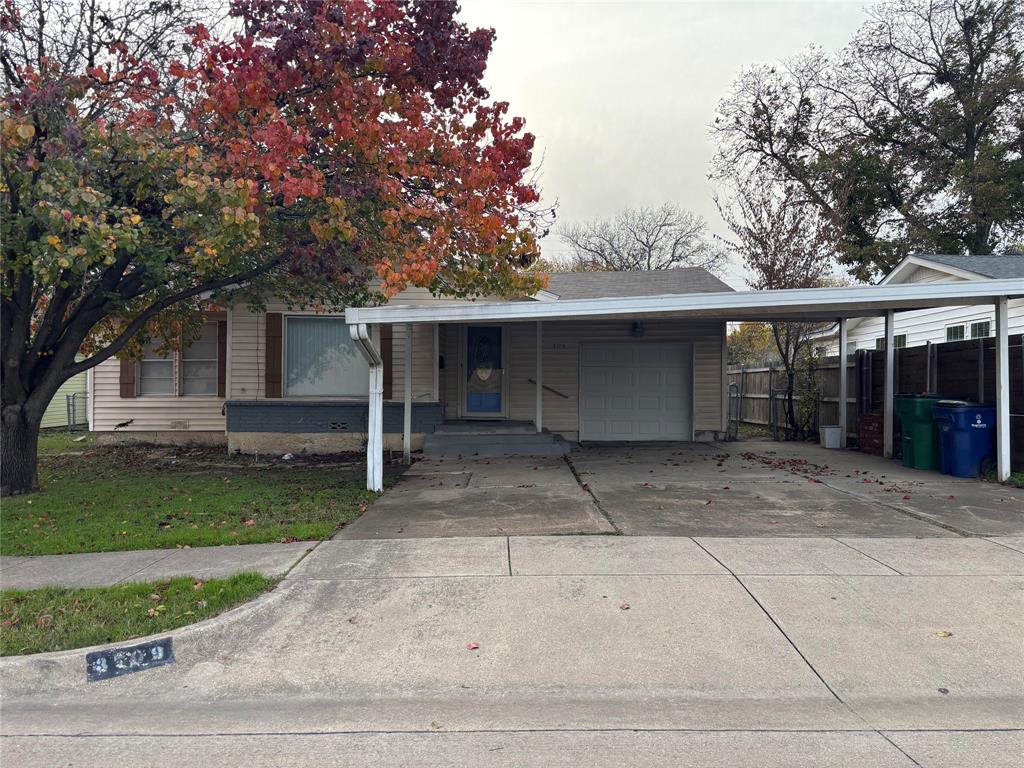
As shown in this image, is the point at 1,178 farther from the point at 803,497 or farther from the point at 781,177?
the point at 781,177

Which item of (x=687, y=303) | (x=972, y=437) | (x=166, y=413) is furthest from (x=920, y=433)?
(x=166, y=413)

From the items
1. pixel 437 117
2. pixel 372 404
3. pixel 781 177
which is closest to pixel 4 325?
pixel 372 404

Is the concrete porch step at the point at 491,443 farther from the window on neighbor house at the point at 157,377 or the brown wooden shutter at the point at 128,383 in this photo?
the brown wooden shutter at the point at 128,383

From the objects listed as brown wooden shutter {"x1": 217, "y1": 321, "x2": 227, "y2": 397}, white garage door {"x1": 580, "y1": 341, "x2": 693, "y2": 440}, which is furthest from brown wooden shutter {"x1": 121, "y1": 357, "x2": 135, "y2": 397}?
white garage door {"x1": 580, "y1": 341, "x2": 693, "y2": 440}

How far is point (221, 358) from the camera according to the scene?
14.4m

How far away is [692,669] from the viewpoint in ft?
13.5

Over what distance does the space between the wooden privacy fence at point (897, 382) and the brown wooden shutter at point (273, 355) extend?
11.6 metres

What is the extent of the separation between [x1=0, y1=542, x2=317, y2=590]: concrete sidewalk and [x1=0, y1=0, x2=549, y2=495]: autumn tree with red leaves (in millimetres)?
2873

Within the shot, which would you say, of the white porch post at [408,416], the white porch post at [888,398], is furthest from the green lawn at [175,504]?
the white porch post at [888,398]

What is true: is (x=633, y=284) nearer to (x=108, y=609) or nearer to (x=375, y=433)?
(x=375, y=433)

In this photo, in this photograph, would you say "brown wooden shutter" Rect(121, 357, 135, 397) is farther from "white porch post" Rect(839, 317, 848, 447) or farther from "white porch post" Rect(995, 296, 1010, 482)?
"white porch post" Rect(995, 296, 1010, 482)

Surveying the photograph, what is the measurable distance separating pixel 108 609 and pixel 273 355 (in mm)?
9271

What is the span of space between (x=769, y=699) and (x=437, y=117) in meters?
8.73

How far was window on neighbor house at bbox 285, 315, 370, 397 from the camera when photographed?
13.8m
